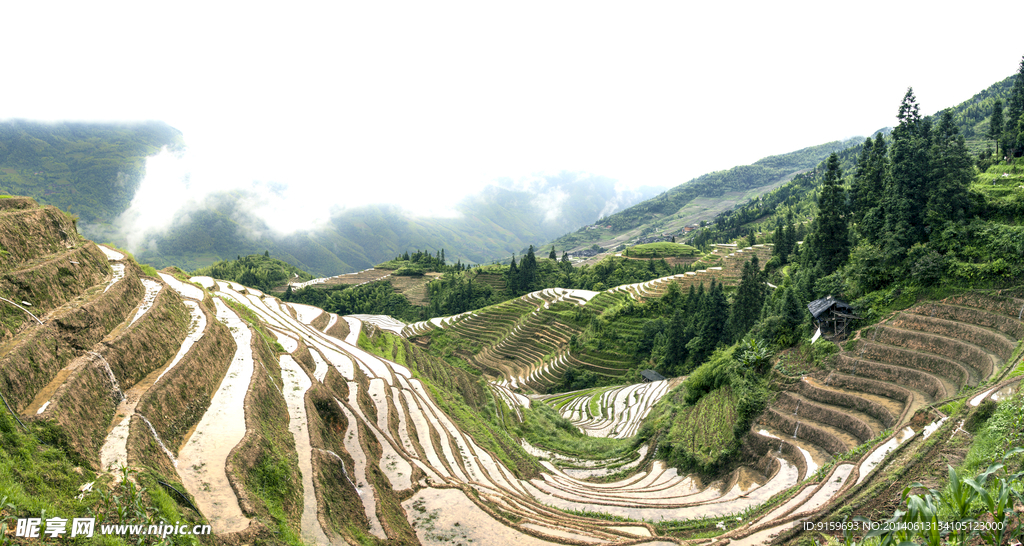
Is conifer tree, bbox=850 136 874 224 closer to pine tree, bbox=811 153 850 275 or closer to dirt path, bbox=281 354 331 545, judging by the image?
Result: pine tree, bbox=811 153 850 275

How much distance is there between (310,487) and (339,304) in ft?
314

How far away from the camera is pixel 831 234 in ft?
99.3

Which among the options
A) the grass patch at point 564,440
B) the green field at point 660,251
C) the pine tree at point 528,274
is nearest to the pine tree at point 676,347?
the grass patch at point 564,440

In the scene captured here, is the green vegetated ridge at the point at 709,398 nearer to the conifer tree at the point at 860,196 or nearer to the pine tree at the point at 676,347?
the conifer tree at the point at 860,196

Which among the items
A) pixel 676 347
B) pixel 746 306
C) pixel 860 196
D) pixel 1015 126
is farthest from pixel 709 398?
pixel 1015 126

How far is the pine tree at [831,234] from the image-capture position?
29.9 m

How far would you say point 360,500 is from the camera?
12.7 metres

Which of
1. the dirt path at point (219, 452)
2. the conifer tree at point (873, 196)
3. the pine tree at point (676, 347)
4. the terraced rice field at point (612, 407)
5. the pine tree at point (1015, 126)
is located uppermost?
the pine tree at point (1015, 126)

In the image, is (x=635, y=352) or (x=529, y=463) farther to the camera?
(x=635, y=352)

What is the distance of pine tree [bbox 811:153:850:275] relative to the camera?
2989cm

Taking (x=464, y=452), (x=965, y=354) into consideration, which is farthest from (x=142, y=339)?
(x=965, y=354)

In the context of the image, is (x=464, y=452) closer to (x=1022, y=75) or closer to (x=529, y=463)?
(x=529, y=463)

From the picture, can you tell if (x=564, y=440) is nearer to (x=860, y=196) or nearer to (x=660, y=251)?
(x=860, y=196)

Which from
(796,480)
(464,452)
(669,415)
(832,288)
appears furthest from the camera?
(669,415)
